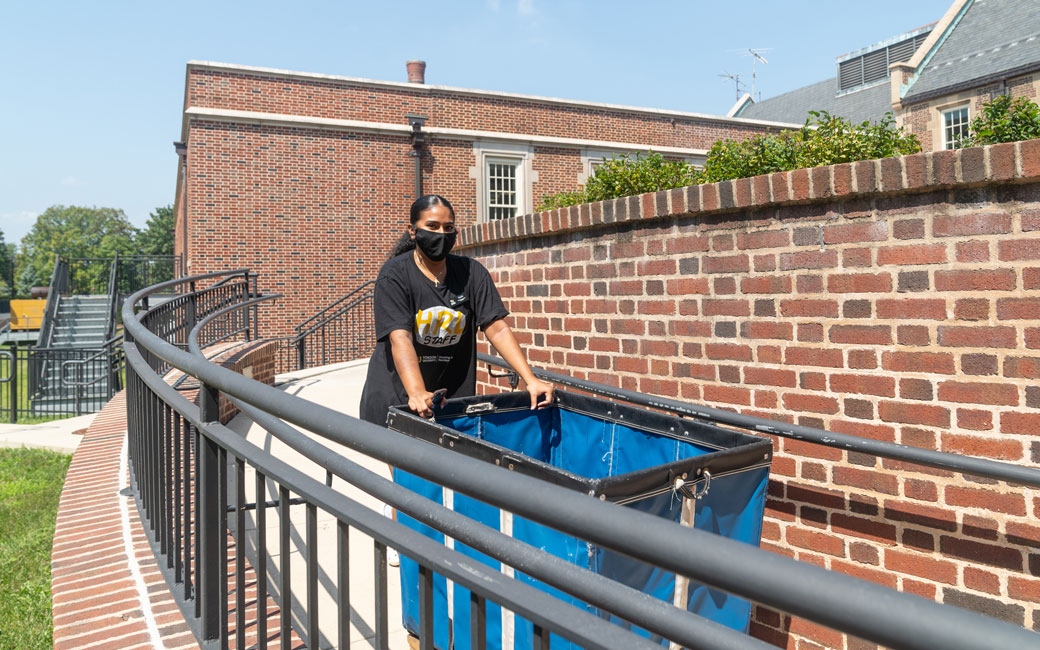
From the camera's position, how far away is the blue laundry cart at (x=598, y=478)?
2037mm

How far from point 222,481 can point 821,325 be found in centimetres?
233

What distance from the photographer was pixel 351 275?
1689 centimetres

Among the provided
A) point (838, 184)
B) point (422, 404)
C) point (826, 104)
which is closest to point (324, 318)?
point (422, 404)

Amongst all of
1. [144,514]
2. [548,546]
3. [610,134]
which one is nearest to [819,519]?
[548,546]

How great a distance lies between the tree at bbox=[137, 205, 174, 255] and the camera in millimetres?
86312

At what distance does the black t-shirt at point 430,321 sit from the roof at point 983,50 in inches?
921

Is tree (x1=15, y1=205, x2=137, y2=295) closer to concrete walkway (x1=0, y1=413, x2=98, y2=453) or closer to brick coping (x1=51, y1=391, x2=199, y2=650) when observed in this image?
concrete walkway (x1=0, y1=413, x2=98, y2=453)

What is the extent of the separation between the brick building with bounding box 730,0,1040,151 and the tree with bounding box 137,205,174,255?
78.4 m

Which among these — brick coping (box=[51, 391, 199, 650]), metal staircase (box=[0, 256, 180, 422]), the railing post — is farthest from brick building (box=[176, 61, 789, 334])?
the railing post

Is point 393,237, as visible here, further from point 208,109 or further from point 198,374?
point 198,374

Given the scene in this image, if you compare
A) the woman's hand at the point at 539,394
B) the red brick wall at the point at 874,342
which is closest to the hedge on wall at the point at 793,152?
the red brick wall at the point at 874,342

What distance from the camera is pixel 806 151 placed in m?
6.48

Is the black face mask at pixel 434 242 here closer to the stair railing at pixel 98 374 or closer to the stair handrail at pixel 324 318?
the stair railing at pixel 98 374

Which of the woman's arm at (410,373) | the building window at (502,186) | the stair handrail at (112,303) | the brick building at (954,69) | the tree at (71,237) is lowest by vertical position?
the woman's arm at (410,373)
